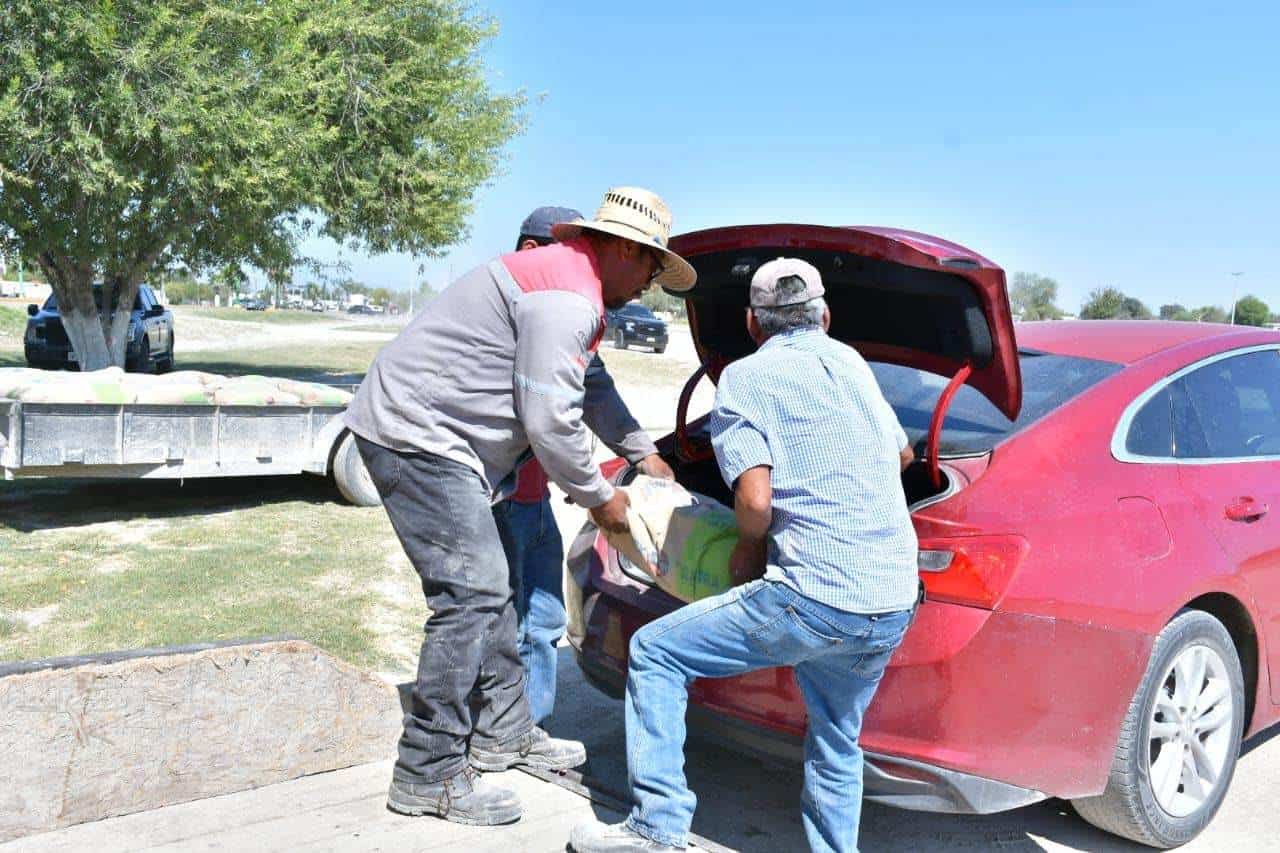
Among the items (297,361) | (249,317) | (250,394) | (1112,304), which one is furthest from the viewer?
(249,317)

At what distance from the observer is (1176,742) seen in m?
3.59

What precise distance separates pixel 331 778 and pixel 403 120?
54.0 feet

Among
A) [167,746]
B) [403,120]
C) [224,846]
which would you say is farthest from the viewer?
[403,120]

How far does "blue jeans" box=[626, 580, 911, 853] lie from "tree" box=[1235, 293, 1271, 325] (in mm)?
69329

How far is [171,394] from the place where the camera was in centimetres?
768

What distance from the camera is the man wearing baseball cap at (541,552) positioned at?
4.12 meters

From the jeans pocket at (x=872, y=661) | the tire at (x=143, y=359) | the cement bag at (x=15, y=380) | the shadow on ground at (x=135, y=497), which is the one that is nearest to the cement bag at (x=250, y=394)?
the shadow on ground at (x=135, y=497)

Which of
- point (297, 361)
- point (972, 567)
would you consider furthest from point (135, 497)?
point (297, 361)

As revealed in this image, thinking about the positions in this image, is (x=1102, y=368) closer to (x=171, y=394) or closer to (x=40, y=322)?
(x=171, y=394)

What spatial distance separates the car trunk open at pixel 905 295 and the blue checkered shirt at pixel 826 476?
453 mm

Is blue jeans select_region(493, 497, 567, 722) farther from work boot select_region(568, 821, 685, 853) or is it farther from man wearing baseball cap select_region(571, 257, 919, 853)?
man wearing baseball cap select_region(571, 257, 919, 853)

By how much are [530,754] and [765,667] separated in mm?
1202

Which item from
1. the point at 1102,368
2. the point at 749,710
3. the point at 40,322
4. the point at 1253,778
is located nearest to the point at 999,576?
the point at 749,710

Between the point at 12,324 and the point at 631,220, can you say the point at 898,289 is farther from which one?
the point at 12,324
